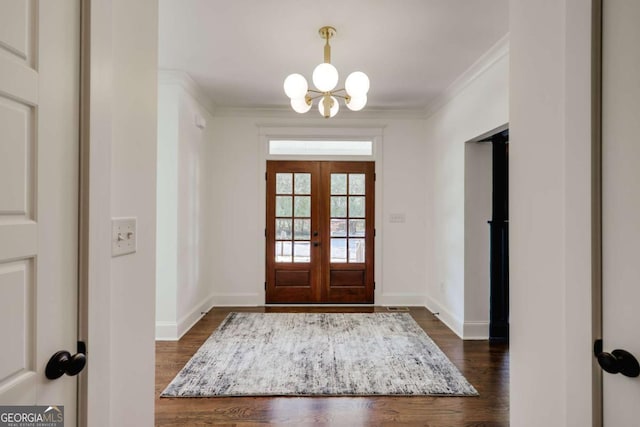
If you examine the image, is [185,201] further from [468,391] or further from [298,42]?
[468,391]

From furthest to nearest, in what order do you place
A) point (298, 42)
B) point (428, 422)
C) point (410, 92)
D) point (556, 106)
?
point (410, 92) < point (298, 42) < point (428, 422) < point (556, 106)

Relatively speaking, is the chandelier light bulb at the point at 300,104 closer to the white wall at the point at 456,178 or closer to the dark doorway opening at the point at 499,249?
the white wall at the point at 456,178

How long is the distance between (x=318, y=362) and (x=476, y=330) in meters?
1.75

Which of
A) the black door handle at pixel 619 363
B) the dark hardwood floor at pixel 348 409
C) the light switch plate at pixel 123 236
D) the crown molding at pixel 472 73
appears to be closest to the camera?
the black door handle at pixel 619 363

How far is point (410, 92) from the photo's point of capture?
409 centimetres

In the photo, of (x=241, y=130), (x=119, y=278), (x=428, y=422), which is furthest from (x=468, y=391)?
(x=241, y=130)

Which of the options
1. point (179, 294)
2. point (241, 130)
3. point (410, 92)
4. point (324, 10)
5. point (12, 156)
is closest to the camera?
point (12, 156)

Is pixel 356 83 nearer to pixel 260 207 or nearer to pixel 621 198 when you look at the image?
pixel 621 198

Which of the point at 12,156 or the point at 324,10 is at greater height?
the point at 324,10

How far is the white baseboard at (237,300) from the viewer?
4721mm

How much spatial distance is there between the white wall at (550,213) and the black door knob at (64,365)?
1.30 meters

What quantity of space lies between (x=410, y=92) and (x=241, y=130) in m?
2.26

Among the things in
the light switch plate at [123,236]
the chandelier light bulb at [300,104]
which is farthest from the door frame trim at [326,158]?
the light switch plate at [123,236]

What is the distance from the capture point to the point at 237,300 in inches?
186
